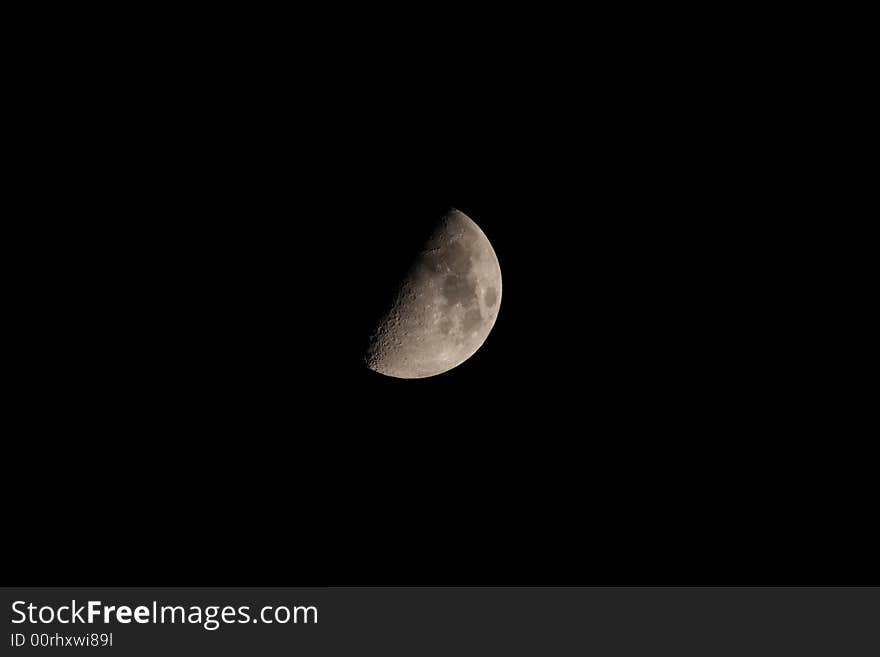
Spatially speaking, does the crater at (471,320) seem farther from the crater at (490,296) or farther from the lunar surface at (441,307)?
the crater at (490,296)

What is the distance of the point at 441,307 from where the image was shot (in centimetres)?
360

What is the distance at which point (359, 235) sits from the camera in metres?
3.41

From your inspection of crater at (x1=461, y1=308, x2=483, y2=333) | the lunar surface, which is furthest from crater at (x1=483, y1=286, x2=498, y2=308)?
crater at (x1=461, y1=308, x2=483, y2=333)

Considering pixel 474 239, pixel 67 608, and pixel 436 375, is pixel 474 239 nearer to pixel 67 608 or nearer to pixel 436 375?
pixel 436 375

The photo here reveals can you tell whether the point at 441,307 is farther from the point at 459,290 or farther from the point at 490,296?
the point at 490,296

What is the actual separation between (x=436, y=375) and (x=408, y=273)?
943 mm

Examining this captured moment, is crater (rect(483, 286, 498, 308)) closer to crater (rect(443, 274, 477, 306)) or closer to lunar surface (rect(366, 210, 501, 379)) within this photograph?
lunar surface (rect(366, 210, 501, 379))

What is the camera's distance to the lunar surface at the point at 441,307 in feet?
11.7

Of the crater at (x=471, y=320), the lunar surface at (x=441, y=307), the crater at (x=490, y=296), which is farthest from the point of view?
the crater at (x=490, y=296)

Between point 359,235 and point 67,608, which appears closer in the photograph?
point 359,235

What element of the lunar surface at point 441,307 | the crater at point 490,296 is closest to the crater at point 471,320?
the lunar surface at point 441,307

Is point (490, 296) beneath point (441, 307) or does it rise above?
above

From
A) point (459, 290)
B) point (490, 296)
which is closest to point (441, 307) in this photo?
point (459, 290)

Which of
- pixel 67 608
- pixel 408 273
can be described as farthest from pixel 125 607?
pixel 408 273
